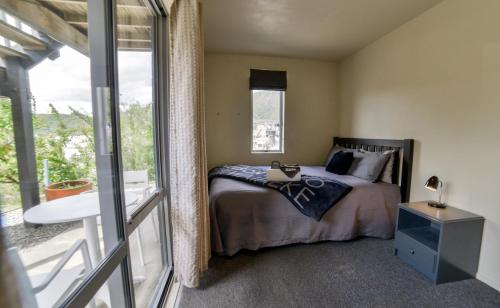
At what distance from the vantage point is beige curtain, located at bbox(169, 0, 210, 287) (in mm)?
1493

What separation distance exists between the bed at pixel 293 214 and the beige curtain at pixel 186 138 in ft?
1.24

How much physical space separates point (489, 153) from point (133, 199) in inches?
105

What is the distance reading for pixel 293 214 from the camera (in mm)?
2133

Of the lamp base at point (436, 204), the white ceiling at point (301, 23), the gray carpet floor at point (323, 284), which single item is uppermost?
the white ceiling at point (301, 23)

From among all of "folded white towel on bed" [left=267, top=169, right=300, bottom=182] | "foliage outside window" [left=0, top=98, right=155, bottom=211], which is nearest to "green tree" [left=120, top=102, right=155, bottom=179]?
"foliage outside window" [left=0, top=98, right=155, bottom=211]

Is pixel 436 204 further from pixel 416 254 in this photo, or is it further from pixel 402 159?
pixel 402 159

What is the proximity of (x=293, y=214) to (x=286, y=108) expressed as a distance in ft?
7.11

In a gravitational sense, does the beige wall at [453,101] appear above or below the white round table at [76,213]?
above

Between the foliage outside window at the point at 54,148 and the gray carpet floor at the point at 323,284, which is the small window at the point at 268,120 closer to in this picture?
the gray carpet floor at the point at 323,284

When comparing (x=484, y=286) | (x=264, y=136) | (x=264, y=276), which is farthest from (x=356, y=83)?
(x=264, y=276)

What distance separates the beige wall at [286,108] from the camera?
3.52m

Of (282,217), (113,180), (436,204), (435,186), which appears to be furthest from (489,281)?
(113,180)

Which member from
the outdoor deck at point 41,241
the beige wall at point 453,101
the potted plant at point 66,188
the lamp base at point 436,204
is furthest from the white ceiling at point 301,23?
the outdoor deck at point 41,241

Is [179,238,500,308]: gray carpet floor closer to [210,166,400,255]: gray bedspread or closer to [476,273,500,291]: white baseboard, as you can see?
[476,273,500,291]: white baseboard
